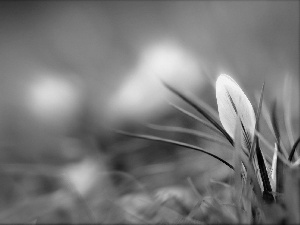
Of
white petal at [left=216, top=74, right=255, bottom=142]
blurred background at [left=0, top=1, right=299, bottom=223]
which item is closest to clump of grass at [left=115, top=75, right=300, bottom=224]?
white petal at [left=216, top=74, right=255, bottom=142]

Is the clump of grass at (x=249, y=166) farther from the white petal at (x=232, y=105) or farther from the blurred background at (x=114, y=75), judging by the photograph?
the blurred background at (x=114, y=75)

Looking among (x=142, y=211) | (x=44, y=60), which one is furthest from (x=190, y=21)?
(x=142, y=211)

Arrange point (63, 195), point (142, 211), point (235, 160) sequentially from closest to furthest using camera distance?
point (235, 160), point (142, 211), point (63, 195)

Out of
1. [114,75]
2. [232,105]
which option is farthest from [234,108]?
[114,75]

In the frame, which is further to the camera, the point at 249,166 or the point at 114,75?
the point at 114,75

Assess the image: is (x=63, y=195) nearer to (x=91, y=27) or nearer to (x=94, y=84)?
(x=94, y=84)

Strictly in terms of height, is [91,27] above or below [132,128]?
above

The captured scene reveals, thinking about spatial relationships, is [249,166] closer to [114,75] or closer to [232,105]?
[232,105]
